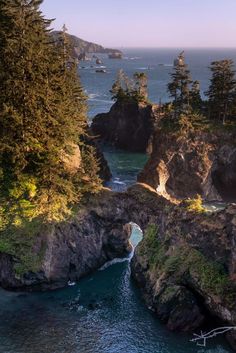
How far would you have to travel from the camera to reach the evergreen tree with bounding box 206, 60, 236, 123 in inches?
2822

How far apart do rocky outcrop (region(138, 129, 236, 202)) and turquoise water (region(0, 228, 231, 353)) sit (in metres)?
28.4

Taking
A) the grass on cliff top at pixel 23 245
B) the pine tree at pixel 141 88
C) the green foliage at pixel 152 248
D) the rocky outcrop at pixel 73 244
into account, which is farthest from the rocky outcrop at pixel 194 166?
the grass on cliff top at pixel 23 245

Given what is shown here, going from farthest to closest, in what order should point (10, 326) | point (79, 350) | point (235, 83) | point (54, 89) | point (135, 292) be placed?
point (235, 83) < point (54, 89) < point (135, 292) < point (10, 326) < point (79, 350)

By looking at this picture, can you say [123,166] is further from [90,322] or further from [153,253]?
[90,322]

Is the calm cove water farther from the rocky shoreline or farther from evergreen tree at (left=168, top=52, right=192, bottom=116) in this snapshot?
evergreen tree at (left=168, top=52, right=192, bottom=116)

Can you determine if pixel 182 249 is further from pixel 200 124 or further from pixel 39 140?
pixel 200 124

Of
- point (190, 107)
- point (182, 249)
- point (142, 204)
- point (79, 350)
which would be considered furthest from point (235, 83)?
point (79, 350)

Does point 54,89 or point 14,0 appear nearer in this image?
point 14,0

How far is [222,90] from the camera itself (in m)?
72.4

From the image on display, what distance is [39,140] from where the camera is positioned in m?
46.6

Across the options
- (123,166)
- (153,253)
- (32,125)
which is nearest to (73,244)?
(153,253)

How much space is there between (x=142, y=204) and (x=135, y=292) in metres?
10.0

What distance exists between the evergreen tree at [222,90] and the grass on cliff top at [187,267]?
34.4m

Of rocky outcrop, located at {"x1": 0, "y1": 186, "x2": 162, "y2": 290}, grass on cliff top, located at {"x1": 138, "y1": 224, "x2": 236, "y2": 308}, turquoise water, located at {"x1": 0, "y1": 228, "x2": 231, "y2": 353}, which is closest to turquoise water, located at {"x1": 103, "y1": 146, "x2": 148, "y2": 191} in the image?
rocky outcrop, located at {"x1": 0, "y1": 186, "x2": 162, "y2": 290}
